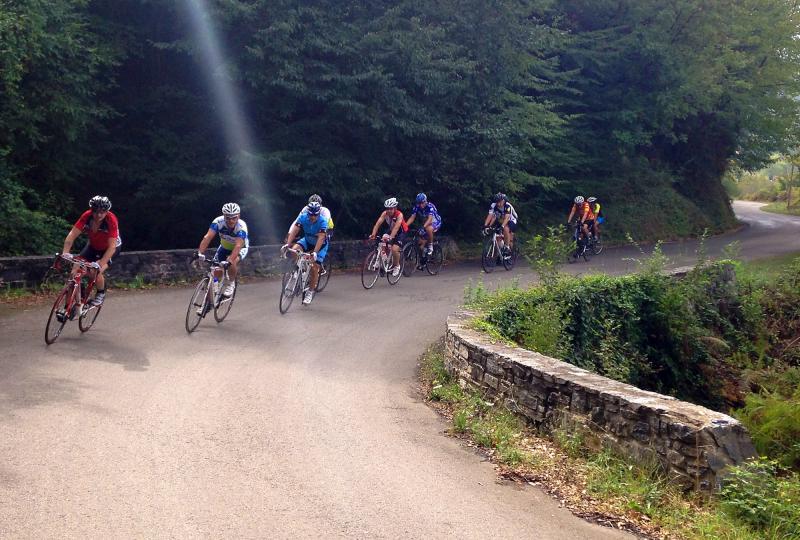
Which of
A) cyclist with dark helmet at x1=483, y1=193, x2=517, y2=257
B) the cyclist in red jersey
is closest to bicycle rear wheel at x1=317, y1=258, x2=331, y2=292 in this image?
cyclist with dark helmet at x1=483, y1=193, x2=517, y2=257

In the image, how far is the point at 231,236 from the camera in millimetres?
13094

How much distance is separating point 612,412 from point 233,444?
3253mm

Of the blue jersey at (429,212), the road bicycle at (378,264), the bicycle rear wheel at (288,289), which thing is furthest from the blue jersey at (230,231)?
the blue jersey at (429,212)

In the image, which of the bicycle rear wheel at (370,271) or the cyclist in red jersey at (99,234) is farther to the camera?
the bicycle rear wheel at (370,271)

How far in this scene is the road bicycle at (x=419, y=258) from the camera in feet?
68.8

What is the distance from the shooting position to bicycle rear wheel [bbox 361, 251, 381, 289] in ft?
60.6

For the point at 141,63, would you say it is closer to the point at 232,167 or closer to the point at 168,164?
the point at 168,164

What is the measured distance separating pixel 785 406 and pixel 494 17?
16.9 meters

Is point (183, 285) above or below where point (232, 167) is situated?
below

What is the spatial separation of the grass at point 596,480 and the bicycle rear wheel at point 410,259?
40.0 feet

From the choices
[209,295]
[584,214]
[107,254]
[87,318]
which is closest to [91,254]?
[107,254]

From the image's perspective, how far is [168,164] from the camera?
881 inches

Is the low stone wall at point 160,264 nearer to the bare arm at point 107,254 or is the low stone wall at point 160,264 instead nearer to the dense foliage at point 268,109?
the dense foliage at point 268,109

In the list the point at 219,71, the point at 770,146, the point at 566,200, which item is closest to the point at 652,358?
the point at 219,71
